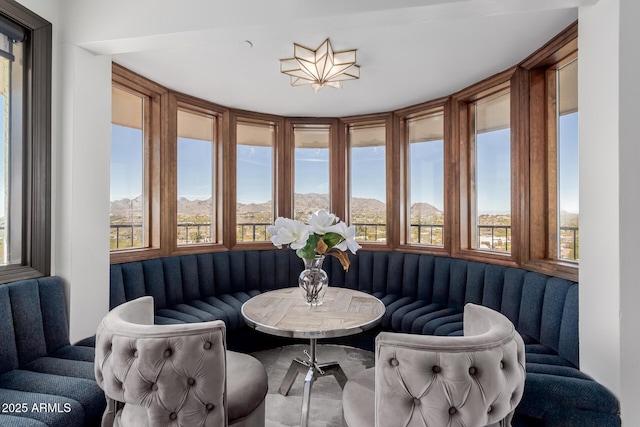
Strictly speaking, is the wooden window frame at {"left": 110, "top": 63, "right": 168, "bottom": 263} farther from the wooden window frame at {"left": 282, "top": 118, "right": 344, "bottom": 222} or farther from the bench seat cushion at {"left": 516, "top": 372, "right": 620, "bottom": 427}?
the bench seat cushion at {"left": 516, "top": 372, "right": 620, "bottom": 427}

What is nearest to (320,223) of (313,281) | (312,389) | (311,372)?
(313,281)

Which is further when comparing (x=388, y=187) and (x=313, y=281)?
(x=388, y=187)

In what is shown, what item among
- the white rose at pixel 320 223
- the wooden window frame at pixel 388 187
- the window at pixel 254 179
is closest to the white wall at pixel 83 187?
the white rose at pixel 320 223

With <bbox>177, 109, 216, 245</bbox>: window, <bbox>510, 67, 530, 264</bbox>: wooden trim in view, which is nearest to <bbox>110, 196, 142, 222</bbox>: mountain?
<bbox>177, 109, 216, 245</bbox>: window

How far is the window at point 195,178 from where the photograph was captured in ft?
11.0

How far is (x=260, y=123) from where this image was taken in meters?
3.84

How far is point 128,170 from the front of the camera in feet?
9.58

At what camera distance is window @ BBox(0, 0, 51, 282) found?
191cm

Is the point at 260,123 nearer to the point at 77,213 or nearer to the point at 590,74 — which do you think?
the point at 77,213

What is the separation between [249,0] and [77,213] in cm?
168

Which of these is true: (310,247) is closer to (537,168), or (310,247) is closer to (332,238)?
(332,238)

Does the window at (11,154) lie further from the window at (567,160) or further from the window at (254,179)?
the window at (567,160)

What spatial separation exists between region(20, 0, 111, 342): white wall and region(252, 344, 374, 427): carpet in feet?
4.45

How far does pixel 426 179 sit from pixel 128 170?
2.95 metres
